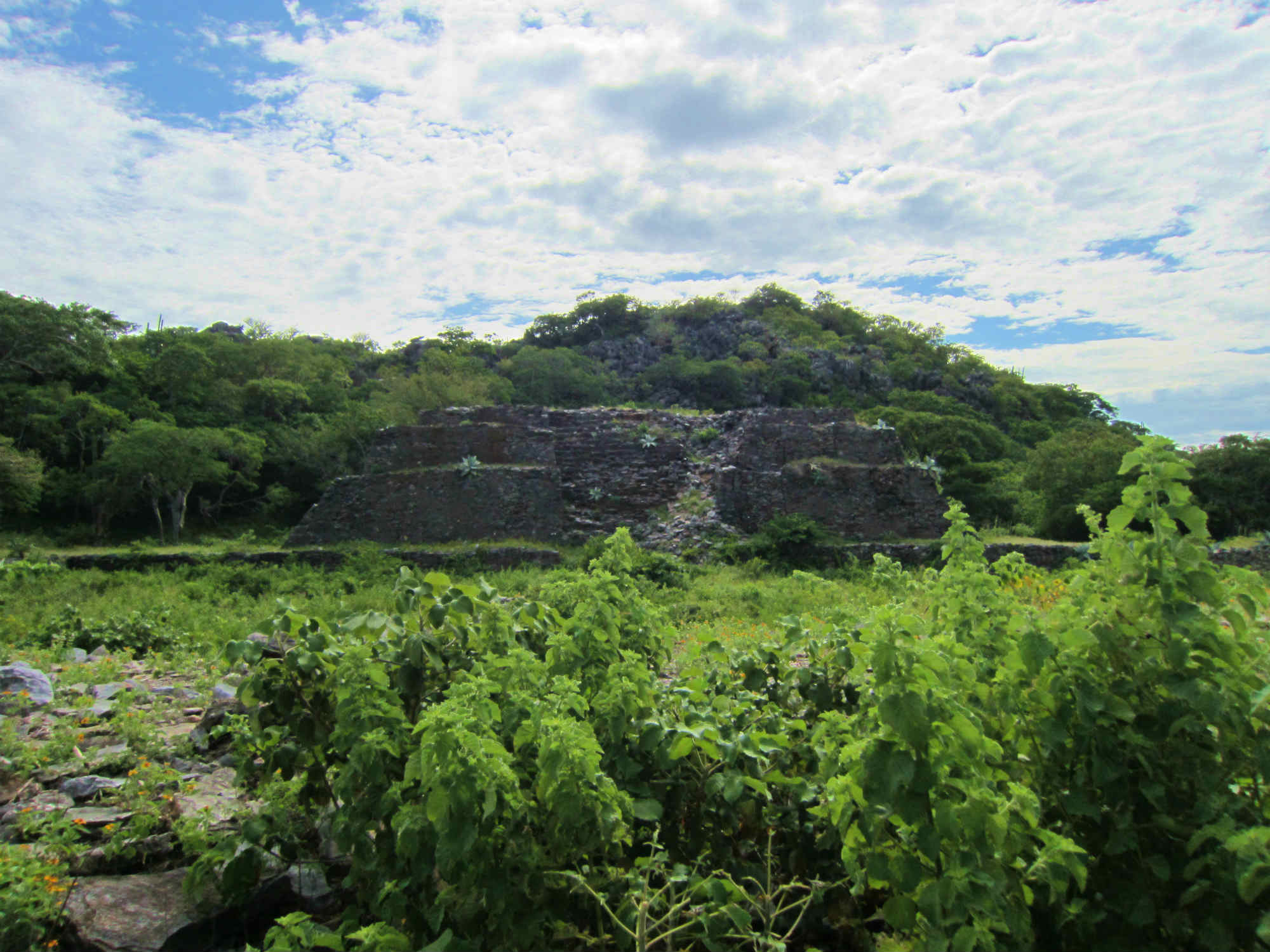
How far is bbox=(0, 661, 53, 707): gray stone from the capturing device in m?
4.16

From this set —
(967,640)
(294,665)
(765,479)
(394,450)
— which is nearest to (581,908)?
(294,665)

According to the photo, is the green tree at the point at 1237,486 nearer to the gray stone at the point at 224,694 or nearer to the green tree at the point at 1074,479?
the green tree at the point at 1074,479

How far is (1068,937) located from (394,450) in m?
16.0

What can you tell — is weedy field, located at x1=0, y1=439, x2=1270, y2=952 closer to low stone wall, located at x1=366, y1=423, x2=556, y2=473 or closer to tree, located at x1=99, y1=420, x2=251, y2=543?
low stone wall, located at x1=366, y1=423, x2=556, y2=473

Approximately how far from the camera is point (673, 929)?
5.40 feet

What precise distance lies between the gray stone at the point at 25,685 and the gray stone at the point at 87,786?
1366 millimetres

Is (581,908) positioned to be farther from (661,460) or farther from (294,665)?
(661,460)

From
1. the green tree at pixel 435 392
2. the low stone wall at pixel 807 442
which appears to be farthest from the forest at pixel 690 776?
the green tree at pixel 435 392

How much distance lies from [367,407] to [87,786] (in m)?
29.0

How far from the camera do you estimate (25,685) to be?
14.4 feet

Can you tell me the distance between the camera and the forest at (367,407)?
20859 millimetres

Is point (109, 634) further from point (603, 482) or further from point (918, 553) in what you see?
point (918, 553)

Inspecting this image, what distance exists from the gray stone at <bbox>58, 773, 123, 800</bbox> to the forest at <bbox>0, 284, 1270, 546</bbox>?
641 inches

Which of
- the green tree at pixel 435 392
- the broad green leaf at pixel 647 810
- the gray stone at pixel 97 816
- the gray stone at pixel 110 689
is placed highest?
the green tree at pixel 435 392
